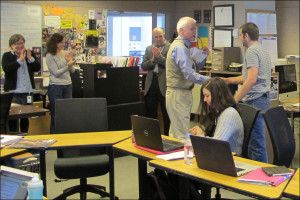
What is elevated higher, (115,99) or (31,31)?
(31,31)

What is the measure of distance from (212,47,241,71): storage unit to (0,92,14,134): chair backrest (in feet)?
11.3

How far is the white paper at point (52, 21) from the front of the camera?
23.7 ft

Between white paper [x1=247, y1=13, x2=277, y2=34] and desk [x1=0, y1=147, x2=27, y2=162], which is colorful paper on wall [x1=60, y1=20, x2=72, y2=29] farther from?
desk [x1=0, y1=147, x2=27, y2=162]

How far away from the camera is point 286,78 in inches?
221

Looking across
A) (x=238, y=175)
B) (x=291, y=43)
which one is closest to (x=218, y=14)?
(x=291, y=43)

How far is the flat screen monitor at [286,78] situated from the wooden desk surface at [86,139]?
2522 millimetres

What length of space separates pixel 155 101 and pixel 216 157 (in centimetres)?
327

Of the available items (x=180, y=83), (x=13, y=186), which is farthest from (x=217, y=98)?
(x=13, y=186)

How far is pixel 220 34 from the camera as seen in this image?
734cm

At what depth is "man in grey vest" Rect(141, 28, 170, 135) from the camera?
5.61 m

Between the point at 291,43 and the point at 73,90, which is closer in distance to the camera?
the point at 73,90

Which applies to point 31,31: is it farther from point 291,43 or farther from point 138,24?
point 291,43

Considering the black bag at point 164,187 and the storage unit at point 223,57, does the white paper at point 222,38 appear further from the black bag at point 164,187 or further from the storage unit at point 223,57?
the black bag at point 164,187

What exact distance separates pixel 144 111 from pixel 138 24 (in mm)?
3811
